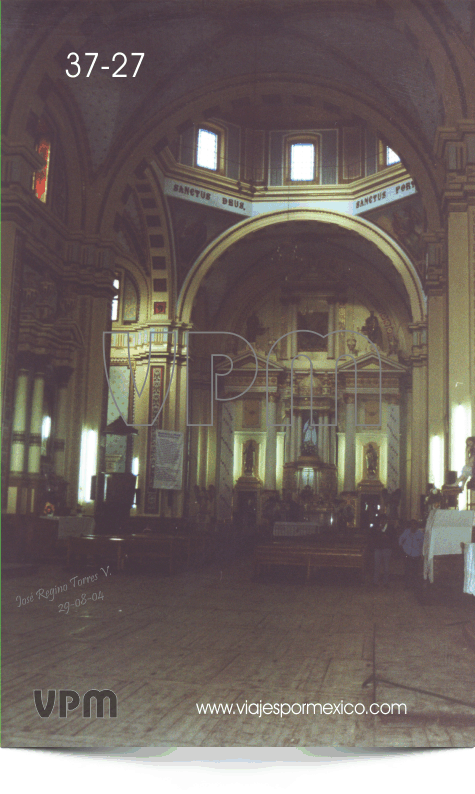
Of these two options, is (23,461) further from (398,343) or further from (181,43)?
(398,343)

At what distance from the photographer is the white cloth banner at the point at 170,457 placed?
833 cm

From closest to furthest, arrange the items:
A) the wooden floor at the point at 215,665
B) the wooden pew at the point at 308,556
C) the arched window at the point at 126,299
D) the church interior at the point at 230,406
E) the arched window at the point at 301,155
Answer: the wooden floor at the point at 215,665 < the church interior at the point at 230,406 < the wooden pew at the point at 308,556 < the arched window at the point at 301,155 < the arched window at the point at 126,299

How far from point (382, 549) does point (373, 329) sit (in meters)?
6.82

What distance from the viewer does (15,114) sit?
6676 millimetres

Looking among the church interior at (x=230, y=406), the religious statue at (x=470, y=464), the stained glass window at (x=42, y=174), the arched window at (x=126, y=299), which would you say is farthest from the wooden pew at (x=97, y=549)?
the stained glass window at (x=42, y=174)

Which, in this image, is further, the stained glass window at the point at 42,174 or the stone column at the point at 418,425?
the stone column at the point at 418,425

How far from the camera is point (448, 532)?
7.50 m

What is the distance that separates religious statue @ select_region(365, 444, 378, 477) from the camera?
8865mm

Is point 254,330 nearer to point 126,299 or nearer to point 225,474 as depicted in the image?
point 225,474

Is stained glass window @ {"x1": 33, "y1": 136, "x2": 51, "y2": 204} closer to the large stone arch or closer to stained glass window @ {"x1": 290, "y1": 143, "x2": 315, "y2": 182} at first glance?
stained glass window @ {"x1": 290, "y1": 143, "x2": 315, "y2": 182}

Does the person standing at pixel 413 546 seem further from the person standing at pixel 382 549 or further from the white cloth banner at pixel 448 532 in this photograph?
the white cloth banner at pixel 448 532

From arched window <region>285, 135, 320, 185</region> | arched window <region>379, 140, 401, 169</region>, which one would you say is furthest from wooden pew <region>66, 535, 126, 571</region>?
arched window <region>379, 140, 401, 169</region>

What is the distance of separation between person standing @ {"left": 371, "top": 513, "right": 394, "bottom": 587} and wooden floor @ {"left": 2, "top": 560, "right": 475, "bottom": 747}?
2.48 meters

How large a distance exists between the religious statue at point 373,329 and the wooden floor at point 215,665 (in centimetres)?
778
